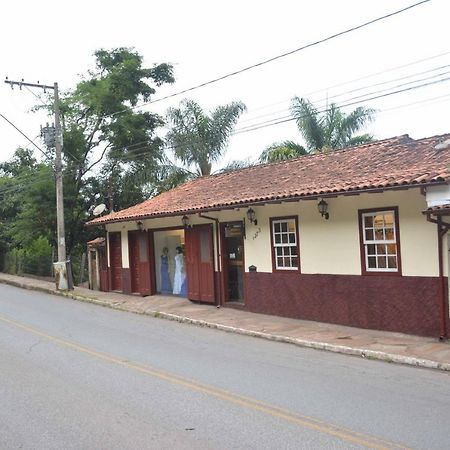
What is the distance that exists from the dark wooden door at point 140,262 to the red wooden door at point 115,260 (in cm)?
109

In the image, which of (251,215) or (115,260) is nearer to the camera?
(251,215)

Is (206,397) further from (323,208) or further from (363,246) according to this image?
(323,208)

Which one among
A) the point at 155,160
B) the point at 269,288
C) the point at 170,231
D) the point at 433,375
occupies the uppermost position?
the point at 155,160

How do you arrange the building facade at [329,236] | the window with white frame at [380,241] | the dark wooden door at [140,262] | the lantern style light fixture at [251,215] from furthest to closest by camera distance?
the dark wooden door at [140,262]
the lantern style light fixture at [251,215]
the window with white frame at [380,241]
the building facade at [329,236]

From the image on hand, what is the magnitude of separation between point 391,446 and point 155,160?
926 inches

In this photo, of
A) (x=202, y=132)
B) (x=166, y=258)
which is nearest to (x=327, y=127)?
(x=202, y=132)

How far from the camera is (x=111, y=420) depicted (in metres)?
5.67

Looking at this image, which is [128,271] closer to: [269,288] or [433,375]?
[269,288]

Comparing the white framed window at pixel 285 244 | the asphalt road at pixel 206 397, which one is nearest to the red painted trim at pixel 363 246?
the white framed window at pixel 285 244

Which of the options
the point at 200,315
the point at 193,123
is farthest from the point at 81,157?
the point at 200,315

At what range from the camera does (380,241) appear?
1141 cm

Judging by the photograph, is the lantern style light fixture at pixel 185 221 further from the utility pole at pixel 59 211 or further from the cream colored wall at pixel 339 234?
the utility pole at pixel 59 211

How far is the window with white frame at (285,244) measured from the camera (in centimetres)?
1346

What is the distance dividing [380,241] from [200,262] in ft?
21.4
